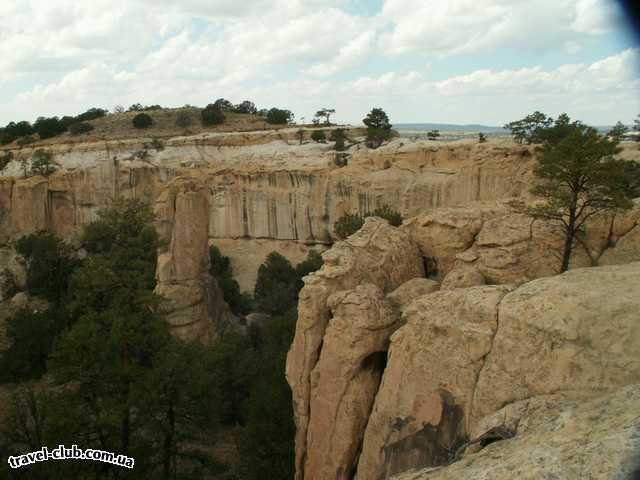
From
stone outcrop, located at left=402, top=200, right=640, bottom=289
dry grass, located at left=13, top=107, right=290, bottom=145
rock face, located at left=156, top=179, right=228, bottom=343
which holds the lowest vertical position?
rock face, located at left=156, top=179, right=228, bottom=343

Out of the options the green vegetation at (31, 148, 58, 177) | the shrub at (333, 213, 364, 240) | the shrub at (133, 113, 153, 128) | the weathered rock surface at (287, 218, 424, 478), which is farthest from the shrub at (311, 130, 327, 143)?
the weathered rock surface at (287, 218, 424, 478)

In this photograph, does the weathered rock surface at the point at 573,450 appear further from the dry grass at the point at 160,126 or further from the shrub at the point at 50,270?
the dry grass at the point at 160,126

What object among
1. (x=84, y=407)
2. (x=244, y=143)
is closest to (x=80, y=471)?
(x=84, y=407)

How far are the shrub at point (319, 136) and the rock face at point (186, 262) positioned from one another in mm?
24673

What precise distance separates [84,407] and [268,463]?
4.12 m

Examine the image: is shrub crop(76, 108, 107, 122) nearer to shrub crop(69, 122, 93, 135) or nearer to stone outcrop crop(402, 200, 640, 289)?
shrub crop(69, 122, 93, 135)

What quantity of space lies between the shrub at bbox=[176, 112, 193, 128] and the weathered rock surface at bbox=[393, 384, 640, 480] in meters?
53.3

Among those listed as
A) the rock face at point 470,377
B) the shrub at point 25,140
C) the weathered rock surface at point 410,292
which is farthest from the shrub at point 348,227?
the shrub at point 25,140

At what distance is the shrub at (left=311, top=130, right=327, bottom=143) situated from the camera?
45031mm

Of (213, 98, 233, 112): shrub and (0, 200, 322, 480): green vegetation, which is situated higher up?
(213, 98, 233, 112): shrub

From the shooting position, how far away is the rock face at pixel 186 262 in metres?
20.1

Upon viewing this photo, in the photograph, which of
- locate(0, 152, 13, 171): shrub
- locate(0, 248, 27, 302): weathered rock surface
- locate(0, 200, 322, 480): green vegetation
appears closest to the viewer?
locate(0, 200, 322, 480): green vegetation

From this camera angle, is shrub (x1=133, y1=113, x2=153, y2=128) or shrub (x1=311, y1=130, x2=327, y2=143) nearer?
shrub (x1=311, y1=130, x2=327, y2=143)

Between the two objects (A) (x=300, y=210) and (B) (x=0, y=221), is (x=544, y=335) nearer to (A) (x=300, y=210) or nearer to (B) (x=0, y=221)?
(A) (x=300, y=210)
